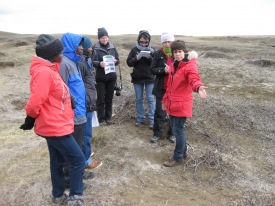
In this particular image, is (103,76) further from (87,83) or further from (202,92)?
(202,92)

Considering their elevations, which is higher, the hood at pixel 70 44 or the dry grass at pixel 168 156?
the hood at pixel 70 44

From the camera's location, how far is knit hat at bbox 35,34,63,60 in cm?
331

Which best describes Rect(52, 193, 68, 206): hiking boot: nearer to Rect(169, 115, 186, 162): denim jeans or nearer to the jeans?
the jeans

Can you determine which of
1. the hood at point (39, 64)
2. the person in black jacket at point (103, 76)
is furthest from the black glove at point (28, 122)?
the person in black jacket at point (103, 76)

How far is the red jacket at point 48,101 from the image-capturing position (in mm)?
3176

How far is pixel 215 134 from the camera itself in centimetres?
642

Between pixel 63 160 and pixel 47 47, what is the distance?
4.48 feet

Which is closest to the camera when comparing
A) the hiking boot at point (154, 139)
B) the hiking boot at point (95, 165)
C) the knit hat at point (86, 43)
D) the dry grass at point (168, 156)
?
the knit hat at point (86, 43)

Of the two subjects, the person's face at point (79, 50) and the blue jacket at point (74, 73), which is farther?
the person's face at point (79, 50)

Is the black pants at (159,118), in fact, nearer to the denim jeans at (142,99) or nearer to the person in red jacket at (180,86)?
the denim jeans at (142,99)

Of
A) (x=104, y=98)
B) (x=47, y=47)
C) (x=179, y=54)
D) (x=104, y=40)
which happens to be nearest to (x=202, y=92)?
(x=179, y=54)

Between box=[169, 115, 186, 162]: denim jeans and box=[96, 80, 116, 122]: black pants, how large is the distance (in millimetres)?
2045

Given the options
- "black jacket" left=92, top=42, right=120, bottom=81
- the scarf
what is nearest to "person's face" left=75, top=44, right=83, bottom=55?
the scarf

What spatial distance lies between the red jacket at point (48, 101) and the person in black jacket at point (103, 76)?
2.69 meters
